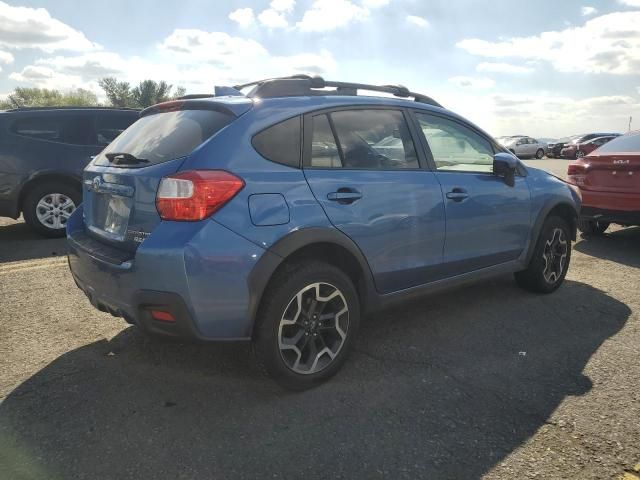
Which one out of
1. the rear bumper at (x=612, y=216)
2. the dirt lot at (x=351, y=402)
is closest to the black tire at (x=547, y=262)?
the dirt lot at (x=351, y=402)

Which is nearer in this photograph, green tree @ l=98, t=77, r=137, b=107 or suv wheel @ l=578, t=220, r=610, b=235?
suv wheel @ l=578, t=220, r=610, b=235

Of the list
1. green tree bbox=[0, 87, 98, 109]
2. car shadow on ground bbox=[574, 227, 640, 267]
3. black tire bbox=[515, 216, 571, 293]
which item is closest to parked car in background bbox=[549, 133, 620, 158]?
car shadow on ground bbox=[574, 227, 640, 267]

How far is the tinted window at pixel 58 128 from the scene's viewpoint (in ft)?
22.5

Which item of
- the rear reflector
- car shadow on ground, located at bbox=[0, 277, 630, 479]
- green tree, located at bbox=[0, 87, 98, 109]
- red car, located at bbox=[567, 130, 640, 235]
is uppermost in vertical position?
green tree, located at bbox=[0, 87, 98, 109]

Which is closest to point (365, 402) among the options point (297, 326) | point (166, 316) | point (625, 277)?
point (297, 326)

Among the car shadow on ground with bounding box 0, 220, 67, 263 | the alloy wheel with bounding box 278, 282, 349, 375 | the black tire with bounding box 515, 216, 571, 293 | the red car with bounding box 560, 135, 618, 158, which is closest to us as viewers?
the alloy wheel with bounding box 278, 282, 349, 375

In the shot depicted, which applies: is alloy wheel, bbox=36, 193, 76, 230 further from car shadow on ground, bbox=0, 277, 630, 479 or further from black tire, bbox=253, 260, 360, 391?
black tire, bbox=253, 260, 360, 391

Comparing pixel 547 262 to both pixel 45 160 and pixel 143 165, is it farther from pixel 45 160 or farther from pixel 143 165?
pixel 45 160

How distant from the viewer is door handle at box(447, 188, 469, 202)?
3623mm

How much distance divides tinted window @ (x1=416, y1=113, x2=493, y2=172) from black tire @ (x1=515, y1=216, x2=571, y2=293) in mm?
985

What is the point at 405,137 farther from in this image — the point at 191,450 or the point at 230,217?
the point at 191,450

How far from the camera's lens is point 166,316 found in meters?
2.56

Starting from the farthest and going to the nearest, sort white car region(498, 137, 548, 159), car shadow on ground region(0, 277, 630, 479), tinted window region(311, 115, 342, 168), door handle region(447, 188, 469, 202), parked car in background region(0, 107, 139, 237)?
white car region(498, 137, 548, 159) < parked car in background region(0, 107, 139, 237) < door handle region(447, 188, 469, 202) < tinted window region(311, 115, 342, 168) < car shadow on ground region(0, 277, 630, 479)

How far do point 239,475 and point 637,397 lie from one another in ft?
7.50
